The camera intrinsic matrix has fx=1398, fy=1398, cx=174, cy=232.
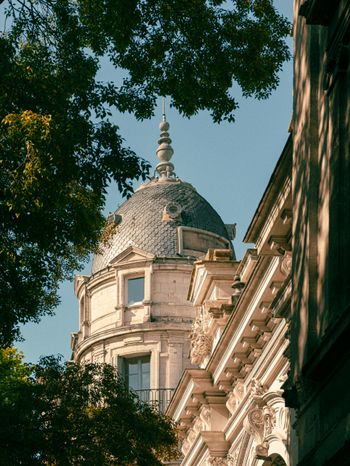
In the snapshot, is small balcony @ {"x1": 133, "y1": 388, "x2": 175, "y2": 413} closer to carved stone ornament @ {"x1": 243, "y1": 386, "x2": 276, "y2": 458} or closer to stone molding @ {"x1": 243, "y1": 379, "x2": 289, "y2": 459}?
stone molding @ {"x1": 243, "y1": 379, "x2": 289, "y2": 459}

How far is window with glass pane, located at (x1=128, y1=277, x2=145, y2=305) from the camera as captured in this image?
59.3m

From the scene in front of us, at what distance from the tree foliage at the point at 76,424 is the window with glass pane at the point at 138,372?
32.0m

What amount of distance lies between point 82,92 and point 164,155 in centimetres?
4422

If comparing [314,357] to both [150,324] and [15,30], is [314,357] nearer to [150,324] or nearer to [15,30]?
[15,30]

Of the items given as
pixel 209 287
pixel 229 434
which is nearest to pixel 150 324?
pixel 209 287

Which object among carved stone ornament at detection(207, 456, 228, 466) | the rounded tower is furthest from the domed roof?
carved stone ornament at detection(207, 456, 228, 466)

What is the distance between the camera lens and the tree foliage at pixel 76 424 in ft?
73.8

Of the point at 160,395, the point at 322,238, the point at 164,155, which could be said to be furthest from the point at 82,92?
the point at 164,155

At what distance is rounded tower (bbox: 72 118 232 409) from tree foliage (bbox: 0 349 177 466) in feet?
104

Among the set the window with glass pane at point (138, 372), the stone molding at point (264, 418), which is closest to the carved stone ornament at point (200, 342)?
the stone molding at point (264, 418)

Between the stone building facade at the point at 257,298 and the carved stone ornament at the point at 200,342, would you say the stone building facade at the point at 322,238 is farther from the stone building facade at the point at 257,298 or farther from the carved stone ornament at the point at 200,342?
the carved stone ornament at the point at 200,342

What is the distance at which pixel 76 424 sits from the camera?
77.6 ft

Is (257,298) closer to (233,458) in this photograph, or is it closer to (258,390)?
(258,390)

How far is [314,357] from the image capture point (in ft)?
48.3
